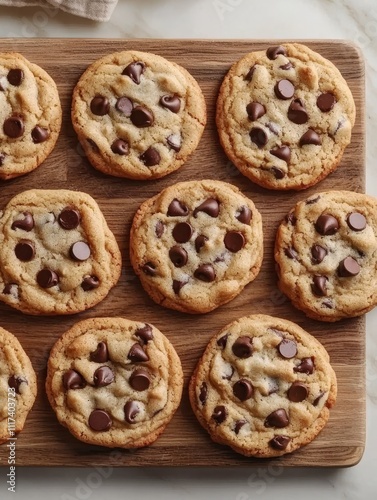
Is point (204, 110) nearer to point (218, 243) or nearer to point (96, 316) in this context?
point (218, 243)

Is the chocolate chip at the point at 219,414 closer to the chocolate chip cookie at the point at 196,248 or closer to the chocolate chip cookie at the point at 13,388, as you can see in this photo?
the chocolate chip cookie at the point at 196,248

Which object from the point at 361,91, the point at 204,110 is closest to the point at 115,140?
the point at 204,110

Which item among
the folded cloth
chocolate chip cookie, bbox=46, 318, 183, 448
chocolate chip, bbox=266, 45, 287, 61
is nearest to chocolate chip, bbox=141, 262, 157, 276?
chocolate chip cookie, bbox=46, 318, 183, 448

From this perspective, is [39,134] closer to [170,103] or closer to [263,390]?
[170,103]

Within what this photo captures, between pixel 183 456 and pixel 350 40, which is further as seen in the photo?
pixel 350 40

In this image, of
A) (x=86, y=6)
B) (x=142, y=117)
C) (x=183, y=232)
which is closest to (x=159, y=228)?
(x=183, y=232)

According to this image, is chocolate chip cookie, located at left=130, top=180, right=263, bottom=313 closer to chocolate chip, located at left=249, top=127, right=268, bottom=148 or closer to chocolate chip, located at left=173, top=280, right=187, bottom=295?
chocolate chip, located at left=173, top=280, right=187, bottom=295
